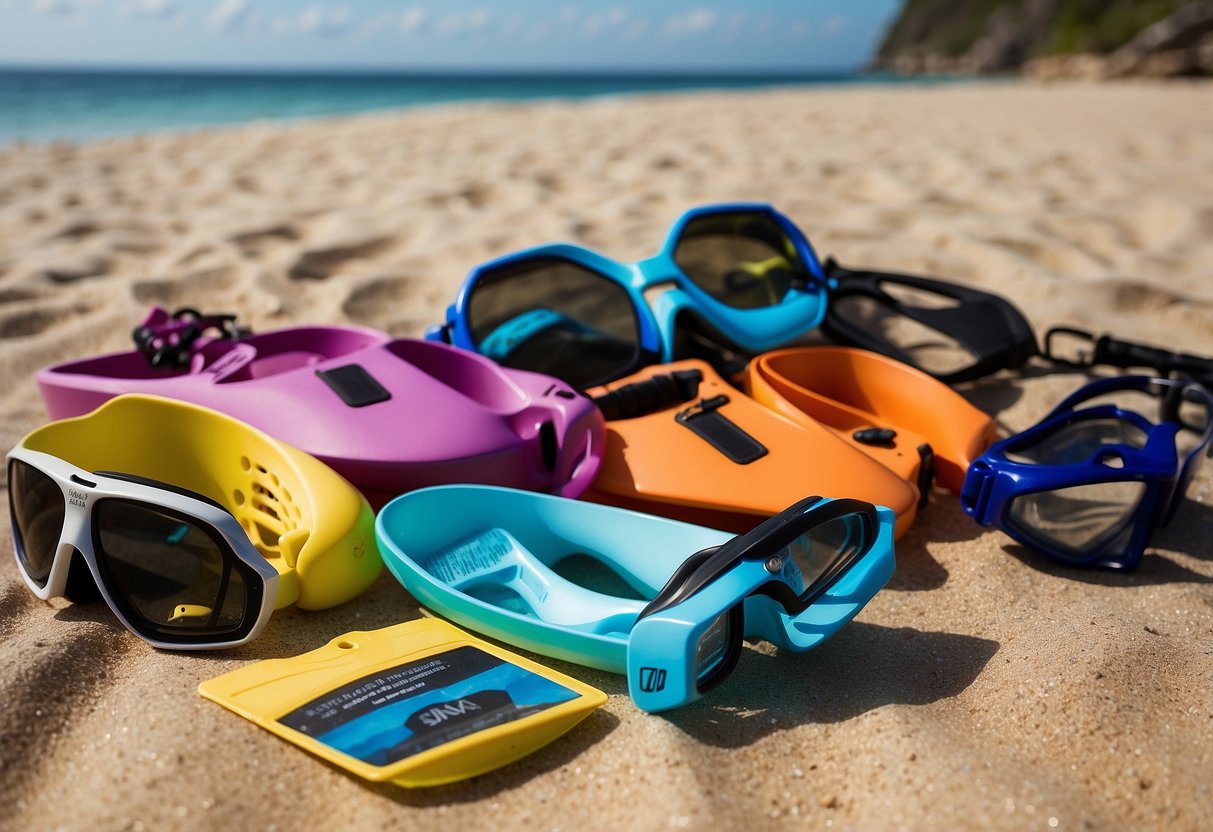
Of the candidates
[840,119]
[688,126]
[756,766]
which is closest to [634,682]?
[756,766]

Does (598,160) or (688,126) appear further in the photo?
(688,126)

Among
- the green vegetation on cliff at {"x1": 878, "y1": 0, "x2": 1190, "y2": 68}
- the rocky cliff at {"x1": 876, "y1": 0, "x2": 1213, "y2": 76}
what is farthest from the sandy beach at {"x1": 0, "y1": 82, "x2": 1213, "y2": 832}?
the green vegetation on cliff at {"x1": 878, "y1": 0, "x2": 1190, "y2": 68}

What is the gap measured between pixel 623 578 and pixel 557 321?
2.52 feet

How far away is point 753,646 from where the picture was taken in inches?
53.6

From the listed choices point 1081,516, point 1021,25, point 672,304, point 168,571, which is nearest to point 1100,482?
point 1081,516

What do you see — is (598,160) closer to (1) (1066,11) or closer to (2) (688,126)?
(2) (688,126)

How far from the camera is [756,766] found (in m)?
1.11

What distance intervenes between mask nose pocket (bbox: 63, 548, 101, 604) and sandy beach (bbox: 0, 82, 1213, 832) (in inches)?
1.0

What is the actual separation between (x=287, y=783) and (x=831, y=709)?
686mm

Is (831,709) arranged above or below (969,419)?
below

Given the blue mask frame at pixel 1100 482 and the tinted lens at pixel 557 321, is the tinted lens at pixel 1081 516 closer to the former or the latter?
the blue mask frame at pixel 1100 482

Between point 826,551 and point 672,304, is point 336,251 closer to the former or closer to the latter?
point 672,304

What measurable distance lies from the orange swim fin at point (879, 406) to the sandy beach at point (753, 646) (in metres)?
0.12

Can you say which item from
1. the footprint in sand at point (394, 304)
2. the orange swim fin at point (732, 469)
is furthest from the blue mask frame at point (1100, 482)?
the footprint in sand at point (394, 304)
